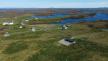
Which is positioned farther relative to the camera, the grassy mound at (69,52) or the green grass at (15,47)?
the green grass at (15,47)

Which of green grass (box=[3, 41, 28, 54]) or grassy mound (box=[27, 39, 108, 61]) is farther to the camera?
green grass (box=[3, 41, 28, 54])

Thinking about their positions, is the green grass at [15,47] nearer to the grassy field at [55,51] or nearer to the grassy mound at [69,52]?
the grassy field at [55,51]

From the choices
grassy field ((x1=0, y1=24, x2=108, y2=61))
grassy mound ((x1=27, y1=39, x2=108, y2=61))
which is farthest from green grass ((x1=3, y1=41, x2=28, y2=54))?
grassy mound ((x1=27, y1=39, x2=108, y2=61))

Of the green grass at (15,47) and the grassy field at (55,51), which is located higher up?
the grassy field at (55,51)

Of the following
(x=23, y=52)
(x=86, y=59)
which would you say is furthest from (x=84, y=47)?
(x=23, y=52)

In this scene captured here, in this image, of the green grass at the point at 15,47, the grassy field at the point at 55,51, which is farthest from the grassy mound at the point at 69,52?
the green grass at the point at 15,47

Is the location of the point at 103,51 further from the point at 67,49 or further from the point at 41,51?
the point at 41,51

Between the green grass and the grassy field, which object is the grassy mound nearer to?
the grassy field

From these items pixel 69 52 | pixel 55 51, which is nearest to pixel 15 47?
pixel 55 51

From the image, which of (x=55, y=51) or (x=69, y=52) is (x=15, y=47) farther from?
(x=69, y=52)

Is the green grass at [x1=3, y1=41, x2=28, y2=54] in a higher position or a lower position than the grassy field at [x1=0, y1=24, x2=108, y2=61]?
lower

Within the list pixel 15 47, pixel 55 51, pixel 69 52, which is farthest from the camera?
pixel 15 47
